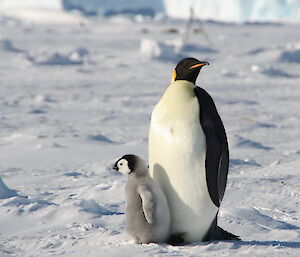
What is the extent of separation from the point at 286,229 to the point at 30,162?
195 cm

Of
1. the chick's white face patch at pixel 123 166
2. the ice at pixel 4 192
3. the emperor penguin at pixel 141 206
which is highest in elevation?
the chick's white face patch at pixel 123 166

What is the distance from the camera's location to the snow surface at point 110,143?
7.97ft

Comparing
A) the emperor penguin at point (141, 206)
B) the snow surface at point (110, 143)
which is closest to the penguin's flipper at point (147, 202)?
the emperor penguin at point (141, 206)

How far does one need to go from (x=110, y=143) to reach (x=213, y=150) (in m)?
2.66

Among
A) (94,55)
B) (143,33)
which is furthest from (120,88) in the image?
(143,33)

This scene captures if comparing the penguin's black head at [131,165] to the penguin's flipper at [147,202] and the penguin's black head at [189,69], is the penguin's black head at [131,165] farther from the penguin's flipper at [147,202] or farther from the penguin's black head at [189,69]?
the penguin's black head at [189,69]

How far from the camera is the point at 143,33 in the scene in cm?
1745

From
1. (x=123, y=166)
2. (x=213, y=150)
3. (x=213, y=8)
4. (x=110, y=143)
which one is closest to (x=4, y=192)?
(x=123, y=166)

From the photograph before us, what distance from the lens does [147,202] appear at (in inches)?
85.3

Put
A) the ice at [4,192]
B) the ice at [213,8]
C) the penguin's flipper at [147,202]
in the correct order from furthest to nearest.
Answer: the ice at [213,8], the ice at [4,192], the penguin's flipper at [147,202]

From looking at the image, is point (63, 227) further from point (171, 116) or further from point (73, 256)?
point (171, 116)

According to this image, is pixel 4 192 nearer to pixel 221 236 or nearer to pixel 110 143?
pixel 221 236

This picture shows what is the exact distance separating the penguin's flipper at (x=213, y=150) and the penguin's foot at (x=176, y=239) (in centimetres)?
20

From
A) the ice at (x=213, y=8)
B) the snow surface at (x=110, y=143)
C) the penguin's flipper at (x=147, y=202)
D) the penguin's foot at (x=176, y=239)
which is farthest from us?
the ice at (x=213, y=8)
